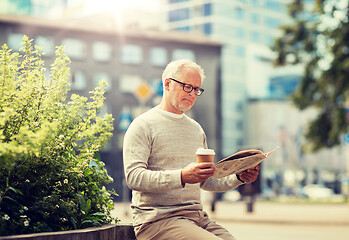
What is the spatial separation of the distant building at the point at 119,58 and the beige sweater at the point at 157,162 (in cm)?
5357

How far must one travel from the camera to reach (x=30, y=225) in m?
3.46

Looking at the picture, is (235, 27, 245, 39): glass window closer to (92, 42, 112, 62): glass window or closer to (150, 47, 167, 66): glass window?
(150, 47, 167, 66): glass window

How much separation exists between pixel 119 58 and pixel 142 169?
6072 cm

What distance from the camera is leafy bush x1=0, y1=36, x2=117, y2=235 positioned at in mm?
3535

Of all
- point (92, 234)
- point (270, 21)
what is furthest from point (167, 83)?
point (270, 21)

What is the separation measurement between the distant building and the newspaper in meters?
53.7

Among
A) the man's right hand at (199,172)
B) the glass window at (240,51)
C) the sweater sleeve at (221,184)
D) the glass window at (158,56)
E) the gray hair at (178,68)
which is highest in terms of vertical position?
the glass window at (240,51)

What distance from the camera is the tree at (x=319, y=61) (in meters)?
21.2

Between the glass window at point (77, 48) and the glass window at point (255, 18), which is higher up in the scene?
the glass window at point (255, 18)

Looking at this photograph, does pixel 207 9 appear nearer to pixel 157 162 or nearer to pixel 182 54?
pixel 182 54

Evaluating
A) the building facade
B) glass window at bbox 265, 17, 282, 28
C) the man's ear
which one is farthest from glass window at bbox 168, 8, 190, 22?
the man's ear

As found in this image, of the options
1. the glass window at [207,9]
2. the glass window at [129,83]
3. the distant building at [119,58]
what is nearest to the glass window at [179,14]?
the glass window at [207,9]

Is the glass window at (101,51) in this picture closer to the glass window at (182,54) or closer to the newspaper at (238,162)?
the glass window at (182,54)

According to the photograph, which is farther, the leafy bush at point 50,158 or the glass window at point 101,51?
the glass window at point 101,51
